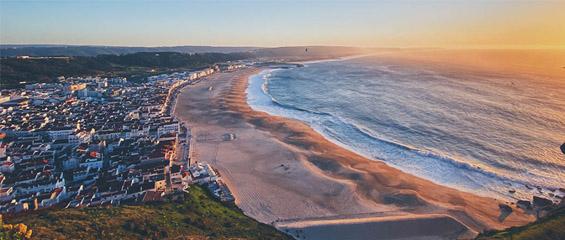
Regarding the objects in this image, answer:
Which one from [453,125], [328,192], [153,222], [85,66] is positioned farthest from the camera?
[85,66]

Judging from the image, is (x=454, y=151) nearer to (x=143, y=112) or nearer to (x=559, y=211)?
(x=559, y=211)

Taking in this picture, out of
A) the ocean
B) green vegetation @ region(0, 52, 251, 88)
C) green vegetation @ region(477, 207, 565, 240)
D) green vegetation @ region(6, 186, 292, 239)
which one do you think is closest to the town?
green vegetation @ region(6, 186, 292, 239)

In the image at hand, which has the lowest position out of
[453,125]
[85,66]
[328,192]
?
[328,192]

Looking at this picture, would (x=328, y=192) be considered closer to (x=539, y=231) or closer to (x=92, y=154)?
(x=539, y=231)

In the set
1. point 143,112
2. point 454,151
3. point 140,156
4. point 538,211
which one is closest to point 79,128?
point 143,112

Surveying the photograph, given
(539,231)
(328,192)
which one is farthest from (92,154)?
(539,231)

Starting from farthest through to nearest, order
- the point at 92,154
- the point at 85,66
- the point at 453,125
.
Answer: the point at 85,66 < the point at 453,125 < the point at 92,154

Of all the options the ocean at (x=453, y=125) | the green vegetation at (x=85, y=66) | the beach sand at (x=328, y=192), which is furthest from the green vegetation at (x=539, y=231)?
the green vegetation at (x=85, y=66)
